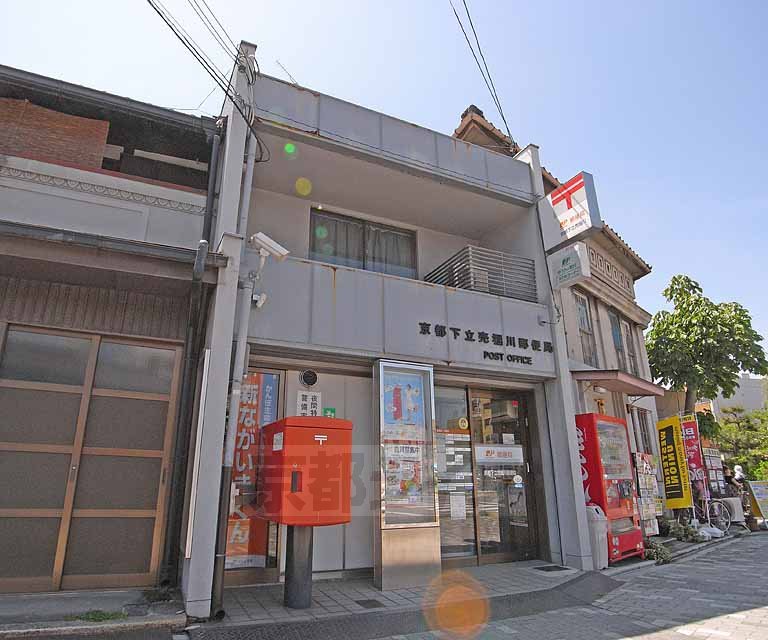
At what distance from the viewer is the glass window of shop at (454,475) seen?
747 centimetres

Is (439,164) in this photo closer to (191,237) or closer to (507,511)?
(191,237)

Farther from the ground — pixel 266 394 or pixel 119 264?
pixel 119 264

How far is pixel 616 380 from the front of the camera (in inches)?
365

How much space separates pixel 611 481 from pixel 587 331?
442cm

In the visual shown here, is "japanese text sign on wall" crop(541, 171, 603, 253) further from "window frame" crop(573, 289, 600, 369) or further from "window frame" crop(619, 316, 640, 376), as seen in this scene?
"window frame" crop(619, 316, 640, 376)

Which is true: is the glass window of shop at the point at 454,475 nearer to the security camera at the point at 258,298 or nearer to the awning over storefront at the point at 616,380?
the awning over storefront at the point at 616,380

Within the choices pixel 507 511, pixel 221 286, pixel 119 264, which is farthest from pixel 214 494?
pixel 507 511

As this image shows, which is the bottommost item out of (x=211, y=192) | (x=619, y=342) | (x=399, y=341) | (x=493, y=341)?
(x=399, y=341)

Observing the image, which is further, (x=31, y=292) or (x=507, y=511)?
(x=507, y=511)

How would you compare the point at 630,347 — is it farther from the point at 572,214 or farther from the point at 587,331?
the point at 572,214

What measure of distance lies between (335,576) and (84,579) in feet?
10.0

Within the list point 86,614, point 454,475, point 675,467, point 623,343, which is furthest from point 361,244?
point 675,467

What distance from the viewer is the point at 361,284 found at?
714cm

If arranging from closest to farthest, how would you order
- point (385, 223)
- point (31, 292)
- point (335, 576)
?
point (31, 292), point (335, 576), point (385, 223)
